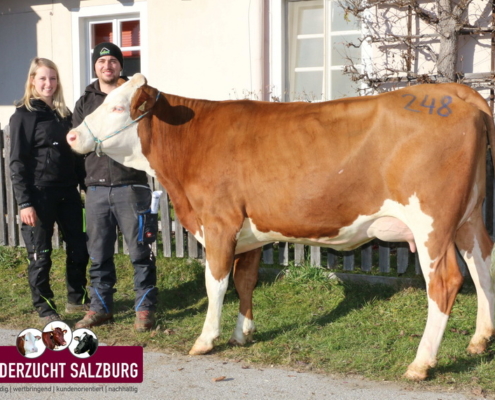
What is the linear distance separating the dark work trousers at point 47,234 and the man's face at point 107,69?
1.09m

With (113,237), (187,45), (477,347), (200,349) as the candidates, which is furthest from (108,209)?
(187,45)

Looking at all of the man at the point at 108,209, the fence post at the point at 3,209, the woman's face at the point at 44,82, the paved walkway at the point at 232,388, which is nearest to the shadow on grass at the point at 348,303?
the paved walkway at the point at 232,388

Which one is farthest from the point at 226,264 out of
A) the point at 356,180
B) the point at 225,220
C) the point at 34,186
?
the point at 34,186

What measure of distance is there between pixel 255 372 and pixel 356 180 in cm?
149

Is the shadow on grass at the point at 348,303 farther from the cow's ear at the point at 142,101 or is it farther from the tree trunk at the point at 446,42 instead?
the tree trunk at the point at 446,42

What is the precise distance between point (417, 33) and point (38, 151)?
504 cm

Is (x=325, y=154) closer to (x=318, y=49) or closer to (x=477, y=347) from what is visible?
(x=477, y=347)

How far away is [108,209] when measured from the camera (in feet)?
18.3

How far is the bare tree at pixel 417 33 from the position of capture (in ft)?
25.6

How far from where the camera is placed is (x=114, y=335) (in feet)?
17.9

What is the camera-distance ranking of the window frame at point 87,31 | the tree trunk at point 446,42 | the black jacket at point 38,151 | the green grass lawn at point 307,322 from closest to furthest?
1. the green grass lawn at point 307,322
2. the black jacket at point 38,151
3. the tree trunk at point 446,42
4. the window frame at point 87,31

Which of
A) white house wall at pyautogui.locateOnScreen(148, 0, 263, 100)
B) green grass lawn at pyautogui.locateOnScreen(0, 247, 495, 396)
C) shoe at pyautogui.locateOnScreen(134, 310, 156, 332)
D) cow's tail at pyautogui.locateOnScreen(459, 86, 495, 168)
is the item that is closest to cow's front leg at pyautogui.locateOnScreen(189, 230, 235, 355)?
green grass lawn at pyautogui.locateOnScreen(0, 247, 495, 396)

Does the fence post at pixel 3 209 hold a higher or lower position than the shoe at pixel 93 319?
higher

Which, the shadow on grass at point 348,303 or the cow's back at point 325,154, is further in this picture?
the shadow on grass at point 348,303
